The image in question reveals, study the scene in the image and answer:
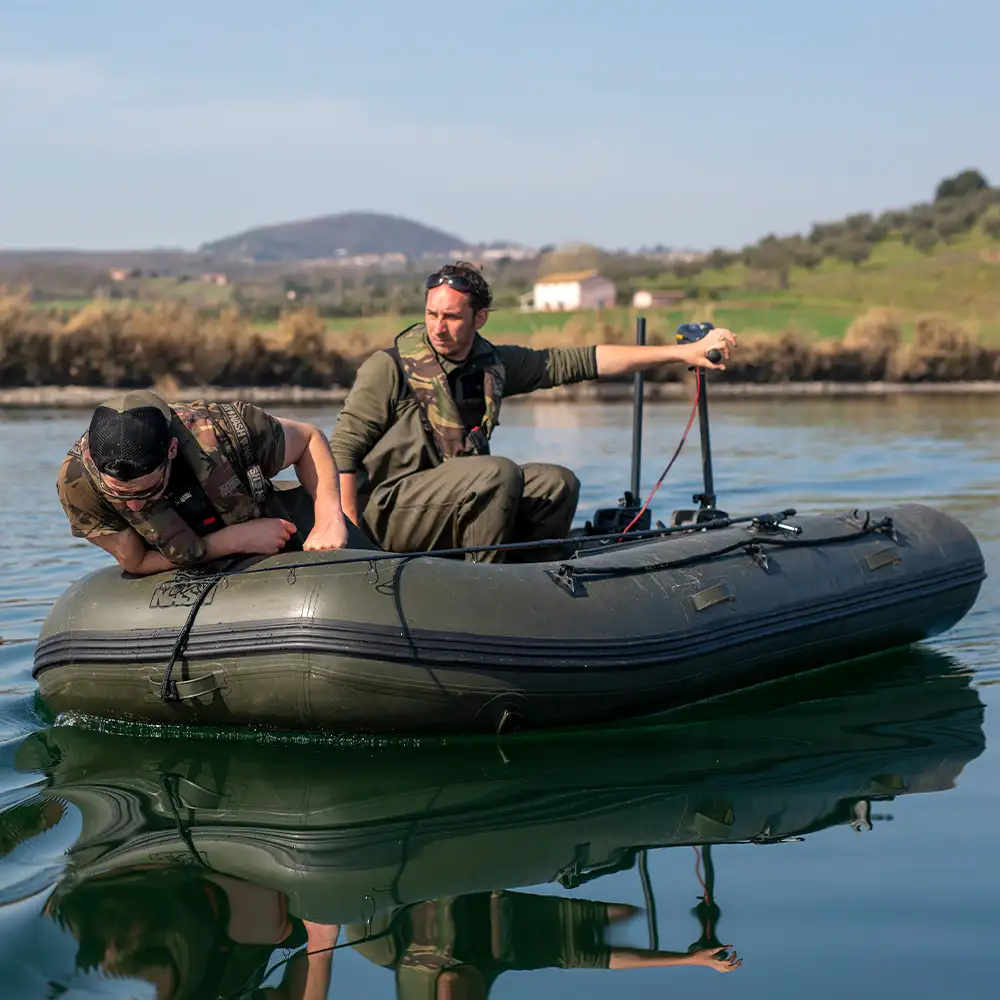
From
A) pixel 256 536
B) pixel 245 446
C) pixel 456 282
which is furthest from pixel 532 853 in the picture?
pixel 456 282

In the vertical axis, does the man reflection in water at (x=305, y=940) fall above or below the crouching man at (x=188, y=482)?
below

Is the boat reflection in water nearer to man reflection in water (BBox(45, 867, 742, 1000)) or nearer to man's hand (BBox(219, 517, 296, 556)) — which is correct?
man reflection in water (BBox(45, 867, 742, 1000))

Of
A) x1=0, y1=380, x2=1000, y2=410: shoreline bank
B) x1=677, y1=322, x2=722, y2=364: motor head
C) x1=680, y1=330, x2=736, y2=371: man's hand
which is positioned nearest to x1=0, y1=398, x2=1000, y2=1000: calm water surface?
x1=680, y1=330, x2=736, y2=371: man's hand

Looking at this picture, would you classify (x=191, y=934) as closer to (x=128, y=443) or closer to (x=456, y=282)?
(x=128, y=443)

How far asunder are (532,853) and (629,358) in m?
2.60

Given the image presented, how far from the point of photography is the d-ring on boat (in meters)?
4.96

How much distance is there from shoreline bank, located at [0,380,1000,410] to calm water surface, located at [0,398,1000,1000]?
679 inches

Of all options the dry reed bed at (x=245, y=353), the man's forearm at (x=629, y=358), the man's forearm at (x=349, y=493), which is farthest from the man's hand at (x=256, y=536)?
the dry reed bed at (x=245, y=353)

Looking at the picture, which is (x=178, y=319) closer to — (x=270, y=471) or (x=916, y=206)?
(x=270, y=471)

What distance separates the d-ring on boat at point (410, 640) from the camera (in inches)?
195

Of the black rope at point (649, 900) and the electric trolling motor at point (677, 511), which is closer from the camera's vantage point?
the black rope at point (649, 900)

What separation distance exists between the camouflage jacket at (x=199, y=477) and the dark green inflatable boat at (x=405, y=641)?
0.61ft

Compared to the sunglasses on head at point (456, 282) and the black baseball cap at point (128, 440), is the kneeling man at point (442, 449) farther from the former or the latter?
the black baseball cap at point (128, 440)

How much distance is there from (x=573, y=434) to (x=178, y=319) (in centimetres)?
960
